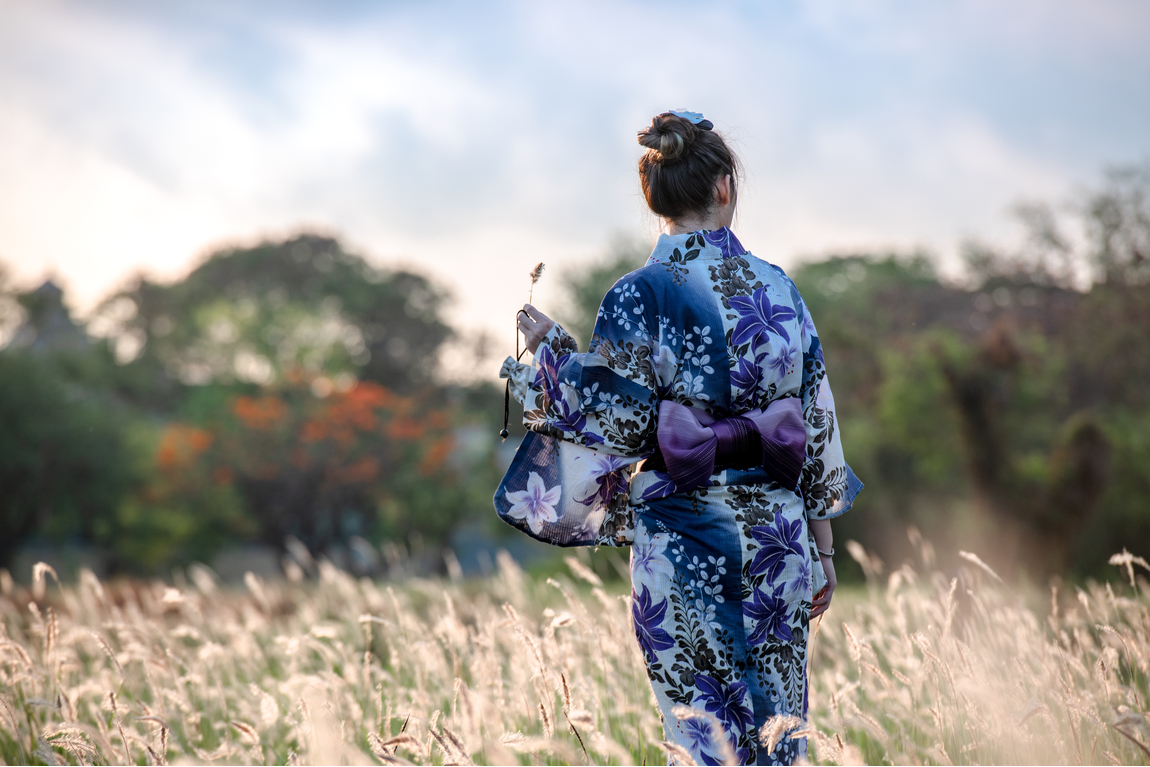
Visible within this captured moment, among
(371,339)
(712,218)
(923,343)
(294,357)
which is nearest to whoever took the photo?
(712,218)

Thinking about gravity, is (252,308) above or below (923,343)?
above

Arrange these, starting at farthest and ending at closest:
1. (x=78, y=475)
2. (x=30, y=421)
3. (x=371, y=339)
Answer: (x=371, y=339), (x=78, y=475), (x=30, y=421)

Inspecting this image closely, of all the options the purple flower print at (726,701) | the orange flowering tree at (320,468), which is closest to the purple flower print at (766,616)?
the purple flower print at (726,701)

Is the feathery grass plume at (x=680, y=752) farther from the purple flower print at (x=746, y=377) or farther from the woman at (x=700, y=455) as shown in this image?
the purple flower print at (x=746, y=377)

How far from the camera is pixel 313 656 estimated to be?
15.7ft

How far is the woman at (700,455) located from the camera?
6.43 ft

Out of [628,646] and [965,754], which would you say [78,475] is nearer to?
[628,646]

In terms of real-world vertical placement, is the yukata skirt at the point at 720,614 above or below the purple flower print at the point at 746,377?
below

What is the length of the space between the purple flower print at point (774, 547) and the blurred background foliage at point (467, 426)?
25.5 feet

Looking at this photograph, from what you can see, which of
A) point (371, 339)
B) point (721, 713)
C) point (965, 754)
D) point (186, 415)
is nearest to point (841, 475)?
point (721, 713)

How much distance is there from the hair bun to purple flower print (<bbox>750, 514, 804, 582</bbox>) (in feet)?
3.04

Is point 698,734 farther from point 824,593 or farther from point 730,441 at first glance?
point 730,441

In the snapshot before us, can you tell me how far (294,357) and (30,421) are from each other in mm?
9423

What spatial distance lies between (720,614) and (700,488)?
299mm
